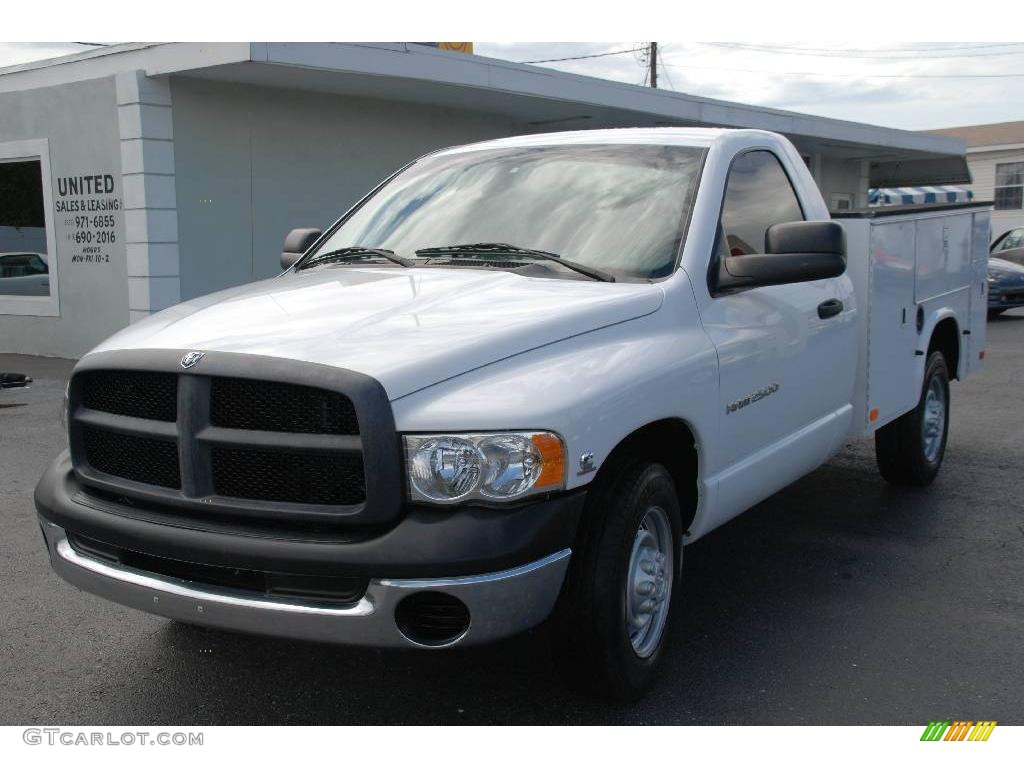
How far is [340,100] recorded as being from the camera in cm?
1400

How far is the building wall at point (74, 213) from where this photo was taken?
12477 mm

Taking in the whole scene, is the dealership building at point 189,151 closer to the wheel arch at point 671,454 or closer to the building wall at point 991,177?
the wheel arch at point 671,454

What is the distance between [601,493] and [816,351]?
1829 millimetres

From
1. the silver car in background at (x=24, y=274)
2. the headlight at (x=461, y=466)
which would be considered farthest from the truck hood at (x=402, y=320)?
the silver car in background at (x=24, y=274)

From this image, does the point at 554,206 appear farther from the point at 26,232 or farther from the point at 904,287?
the point at 26,232

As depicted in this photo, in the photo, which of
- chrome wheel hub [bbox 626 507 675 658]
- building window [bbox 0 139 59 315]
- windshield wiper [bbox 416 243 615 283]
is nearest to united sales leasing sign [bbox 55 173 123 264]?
building window [bbox 0 139 59 315]

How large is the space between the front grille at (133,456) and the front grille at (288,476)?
0.63ft

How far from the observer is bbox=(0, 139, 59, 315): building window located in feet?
44.2

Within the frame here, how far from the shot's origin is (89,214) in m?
12.9

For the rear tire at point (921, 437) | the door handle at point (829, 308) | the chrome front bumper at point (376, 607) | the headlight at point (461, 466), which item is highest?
the door handle at point (829, 308)

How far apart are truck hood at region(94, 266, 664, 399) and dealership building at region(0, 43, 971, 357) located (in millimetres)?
7887

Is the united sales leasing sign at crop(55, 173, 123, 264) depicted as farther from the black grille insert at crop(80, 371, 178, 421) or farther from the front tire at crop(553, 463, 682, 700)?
the front tire at crop(553, 463, 682, 700)

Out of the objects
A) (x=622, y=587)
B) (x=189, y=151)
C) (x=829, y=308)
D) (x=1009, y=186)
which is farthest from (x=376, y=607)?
(x=1009, y=186)

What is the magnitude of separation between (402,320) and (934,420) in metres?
4.39
